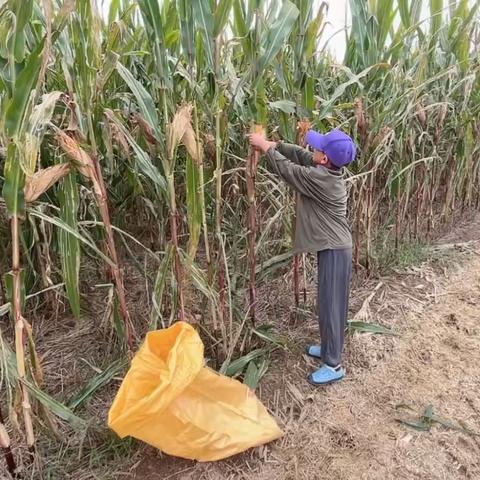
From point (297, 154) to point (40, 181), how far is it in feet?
3.34

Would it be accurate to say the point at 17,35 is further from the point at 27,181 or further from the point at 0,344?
the point at 0,344

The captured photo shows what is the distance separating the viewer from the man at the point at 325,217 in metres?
1.80

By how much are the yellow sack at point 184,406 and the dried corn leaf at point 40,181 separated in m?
0.52

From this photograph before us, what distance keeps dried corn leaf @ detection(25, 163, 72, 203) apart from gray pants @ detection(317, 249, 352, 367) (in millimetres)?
1025

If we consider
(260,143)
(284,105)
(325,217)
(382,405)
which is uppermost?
(284,105)

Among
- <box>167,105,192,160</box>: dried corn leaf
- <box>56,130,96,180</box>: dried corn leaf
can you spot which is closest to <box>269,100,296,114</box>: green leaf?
<box>167,105,192,160</box>: dried corn leaf

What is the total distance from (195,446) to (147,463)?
0.70 feet

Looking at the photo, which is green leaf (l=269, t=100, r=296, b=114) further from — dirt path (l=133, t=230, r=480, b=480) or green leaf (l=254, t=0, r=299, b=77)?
dirt path (l=133, t=230, r=480, b=480)

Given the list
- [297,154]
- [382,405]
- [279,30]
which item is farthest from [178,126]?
[382,405]

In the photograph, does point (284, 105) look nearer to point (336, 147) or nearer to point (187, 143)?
point (336, 147)

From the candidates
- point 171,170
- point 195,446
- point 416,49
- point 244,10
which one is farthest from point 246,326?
point 416,49

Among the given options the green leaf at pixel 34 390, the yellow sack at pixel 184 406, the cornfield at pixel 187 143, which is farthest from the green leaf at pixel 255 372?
the green leaf at pixel 34 390

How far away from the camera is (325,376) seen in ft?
6.57

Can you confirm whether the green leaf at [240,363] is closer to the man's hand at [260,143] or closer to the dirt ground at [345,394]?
the dirt ground at [345,394]
